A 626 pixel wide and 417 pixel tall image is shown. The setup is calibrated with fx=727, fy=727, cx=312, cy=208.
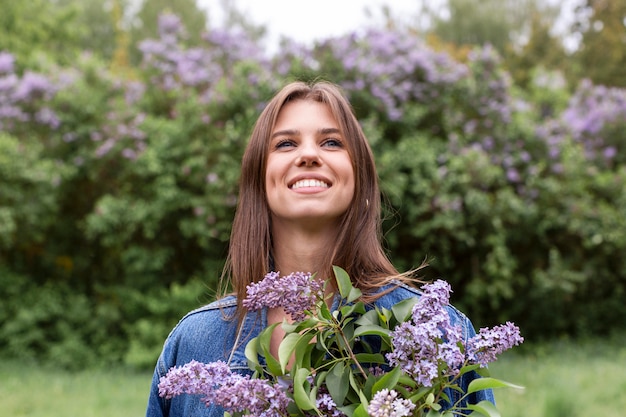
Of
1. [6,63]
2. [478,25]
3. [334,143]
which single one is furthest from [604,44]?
[334,143]

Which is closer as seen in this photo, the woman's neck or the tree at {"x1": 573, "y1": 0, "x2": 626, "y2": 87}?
the woman's neck

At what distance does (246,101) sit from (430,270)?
2544 mm

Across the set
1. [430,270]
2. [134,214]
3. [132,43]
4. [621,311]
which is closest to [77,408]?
[134,214]

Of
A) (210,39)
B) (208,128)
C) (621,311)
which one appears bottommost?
(621,311)

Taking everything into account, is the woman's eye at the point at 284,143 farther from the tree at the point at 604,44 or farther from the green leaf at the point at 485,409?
the tree at the point at 604,44

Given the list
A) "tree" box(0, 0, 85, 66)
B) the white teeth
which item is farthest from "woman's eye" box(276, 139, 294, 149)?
"tree" box(0, 0, 85, 66)

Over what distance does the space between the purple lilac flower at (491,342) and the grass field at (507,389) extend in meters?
3.69

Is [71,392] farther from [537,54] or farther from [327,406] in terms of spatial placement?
[537,54]

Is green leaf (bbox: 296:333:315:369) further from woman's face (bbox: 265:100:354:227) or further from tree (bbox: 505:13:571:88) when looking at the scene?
tree (bbox: 505:13:571:88)

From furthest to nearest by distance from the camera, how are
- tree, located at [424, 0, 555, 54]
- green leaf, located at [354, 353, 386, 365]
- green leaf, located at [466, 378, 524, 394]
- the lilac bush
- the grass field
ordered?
tree, located at [424, 0, 555, 54], the lilac bush, the grass field, green leaf, located at [354, 353, 386, 365], green leaf, located at [466, 378, 524, 394]

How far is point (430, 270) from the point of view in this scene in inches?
293

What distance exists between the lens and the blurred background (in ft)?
22.1

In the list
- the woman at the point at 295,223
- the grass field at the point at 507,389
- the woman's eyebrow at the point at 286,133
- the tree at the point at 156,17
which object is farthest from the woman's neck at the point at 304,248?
the tree at the point at 156,17

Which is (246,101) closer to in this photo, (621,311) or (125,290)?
(125,290)
